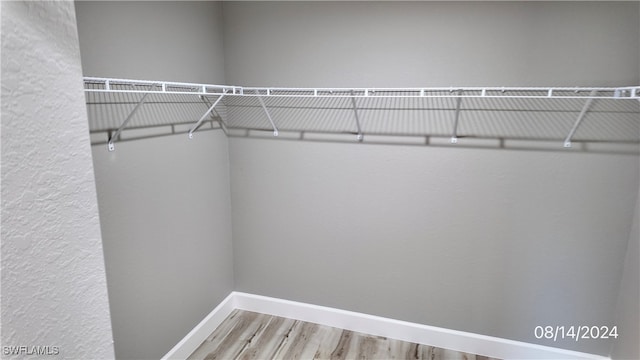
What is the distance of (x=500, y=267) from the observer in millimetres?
1937

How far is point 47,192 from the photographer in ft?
1.32

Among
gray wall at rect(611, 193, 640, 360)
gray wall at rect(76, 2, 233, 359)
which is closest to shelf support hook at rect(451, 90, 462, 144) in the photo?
gray wall at rect(611, 193, 640, 360)

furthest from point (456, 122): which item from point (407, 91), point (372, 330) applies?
point (372, 330)

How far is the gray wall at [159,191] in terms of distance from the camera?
146cm

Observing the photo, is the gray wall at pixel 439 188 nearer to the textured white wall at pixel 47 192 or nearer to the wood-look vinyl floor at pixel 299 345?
the wood-look vinyl floor at pixel 299 345

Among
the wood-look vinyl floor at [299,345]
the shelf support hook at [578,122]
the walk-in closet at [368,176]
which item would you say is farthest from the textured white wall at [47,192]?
the shelf support hook at [578,122]

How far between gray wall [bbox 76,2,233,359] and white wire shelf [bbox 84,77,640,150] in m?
0.10

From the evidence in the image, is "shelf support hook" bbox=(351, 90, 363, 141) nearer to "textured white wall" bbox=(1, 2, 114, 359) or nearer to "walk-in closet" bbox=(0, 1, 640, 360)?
"walk-in closet" bbox=(0, 1, 640, 360)

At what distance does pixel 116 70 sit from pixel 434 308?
6.45 feet

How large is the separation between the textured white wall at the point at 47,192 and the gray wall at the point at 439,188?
5.48ft

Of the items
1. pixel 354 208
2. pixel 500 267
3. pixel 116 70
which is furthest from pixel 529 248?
pixel 116 70

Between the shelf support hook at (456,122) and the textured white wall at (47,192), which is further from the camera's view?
the shelf support hook at (456,122)

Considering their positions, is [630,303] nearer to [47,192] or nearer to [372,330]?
[372,330]

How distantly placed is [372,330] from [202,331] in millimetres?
997
